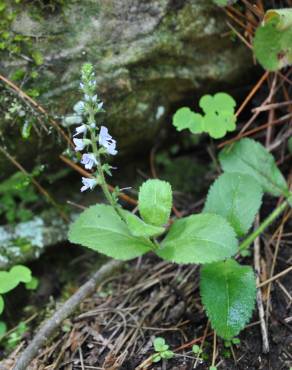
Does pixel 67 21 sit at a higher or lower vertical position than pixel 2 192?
higher

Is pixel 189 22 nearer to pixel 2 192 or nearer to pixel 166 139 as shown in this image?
pixel 166 139

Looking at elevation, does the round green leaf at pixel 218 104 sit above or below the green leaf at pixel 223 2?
below

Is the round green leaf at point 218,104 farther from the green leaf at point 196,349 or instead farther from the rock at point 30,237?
the green leaf at point 196,349

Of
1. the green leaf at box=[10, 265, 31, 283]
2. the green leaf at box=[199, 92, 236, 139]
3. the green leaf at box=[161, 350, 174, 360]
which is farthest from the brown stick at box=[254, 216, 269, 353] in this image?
the green leaf at box=[10, 265, 31, 283]

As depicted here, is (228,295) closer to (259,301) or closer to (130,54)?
(259,301)

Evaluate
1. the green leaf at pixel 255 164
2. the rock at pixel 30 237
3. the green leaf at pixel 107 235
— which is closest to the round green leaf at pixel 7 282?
the rock at pixel 30 237

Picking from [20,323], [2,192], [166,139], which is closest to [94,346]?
[20,323]

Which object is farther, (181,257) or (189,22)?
(189,22)
